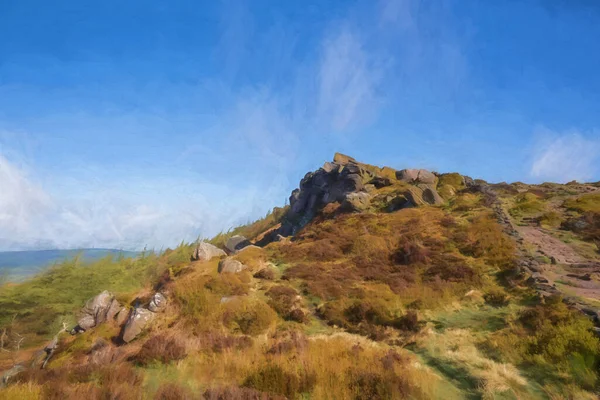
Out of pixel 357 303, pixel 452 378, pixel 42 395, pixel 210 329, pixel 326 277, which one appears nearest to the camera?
pixel 42 395

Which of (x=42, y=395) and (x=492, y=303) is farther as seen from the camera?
(x=492, y=303)

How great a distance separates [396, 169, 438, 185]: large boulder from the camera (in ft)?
139

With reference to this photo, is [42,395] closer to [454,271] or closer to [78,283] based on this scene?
[454,271]

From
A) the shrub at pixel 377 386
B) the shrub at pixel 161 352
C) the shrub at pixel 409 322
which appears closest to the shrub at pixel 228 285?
the shrub at pixel 161 352

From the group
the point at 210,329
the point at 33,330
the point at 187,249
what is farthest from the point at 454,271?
the point at 187,249

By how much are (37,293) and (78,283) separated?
2.55m

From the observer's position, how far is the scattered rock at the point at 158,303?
1527 cm

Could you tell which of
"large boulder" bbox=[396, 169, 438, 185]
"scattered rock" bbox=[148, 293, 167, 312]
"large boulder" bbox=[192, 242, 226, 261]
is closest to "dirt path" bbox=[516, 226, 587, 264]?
"large boulder" bbox=[396, 169, 438, 185]

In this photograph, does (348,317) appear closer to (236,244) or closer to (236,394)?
(236,394)

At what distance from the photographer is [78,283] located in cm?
2520

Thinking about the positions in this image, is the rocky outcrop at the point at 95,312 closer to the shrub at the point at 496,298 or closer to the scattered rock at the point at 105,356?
the scattered rock at the point at 105,356

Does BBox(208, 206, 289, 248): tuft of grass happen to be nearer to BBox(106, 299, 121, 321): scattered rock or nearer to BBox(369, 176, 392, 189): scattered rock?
BBox(369, 176, 392, 189): scattered rock

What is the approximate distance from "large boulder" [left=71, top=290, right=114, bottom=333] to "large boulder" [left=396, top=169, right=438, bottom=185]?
37511mm

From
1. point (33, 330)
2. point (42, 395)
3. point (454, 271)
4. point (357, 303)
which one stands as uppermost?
point (454, 271)
